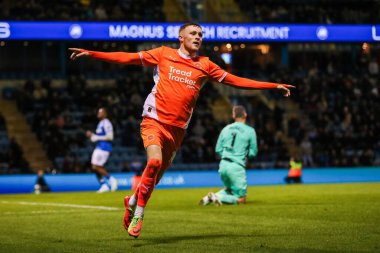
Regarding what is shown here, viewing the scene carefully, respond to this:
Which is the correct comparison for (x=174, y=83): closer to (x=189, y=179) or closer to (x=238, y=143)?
(x=238, y=143)

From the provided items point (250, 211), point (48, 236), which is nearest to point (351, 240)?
point (48, 236)

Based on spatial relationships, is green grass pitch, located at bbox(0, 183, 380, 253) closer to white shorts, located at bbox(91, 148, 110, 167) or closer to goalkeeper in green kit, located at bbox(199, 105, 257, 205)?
goalkeeper in green kit, located at bbox(199, 105, 257, 205)

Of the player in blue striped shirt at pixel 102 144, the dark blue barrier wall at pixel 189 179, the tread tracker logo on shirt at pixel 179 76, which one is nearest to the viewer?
the tread tracker logo on shirt at pixel 179 76

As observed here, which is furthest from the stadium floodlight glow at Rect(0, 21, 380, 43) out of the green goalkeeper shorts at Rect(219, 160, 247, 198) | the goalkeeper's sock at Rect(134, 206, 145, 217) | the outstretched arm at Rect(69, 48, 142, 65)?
the goalkeeper's sock at Rect(134, 206, 145, 217)

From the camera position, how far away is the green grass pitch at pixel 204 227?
995 cm

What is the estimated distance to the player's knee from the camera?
35.6 feet

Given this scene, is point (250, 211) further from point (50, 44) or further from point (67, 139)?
point (50, 44)

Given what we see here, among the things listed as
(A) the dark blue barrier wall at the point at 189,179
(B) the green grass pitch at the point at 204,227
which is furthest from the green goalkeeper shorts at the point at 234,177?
(A) the dark blue barrier wall at the point at 189,179

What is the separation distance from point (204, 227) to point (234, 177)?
550cm

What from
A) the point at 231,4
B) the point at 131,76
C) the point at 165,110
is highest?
the point at 231,4

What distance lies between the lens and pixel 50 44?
135ft

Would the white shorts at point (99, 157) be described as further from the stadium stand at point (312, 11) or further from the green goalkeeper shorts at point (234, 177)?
the stadium stand at point (312, 11)

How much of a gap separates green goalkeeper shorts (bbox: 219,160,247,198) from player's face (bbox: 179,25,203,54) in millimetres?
6763

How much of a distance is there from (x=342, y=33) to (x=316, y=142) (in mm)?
4671
